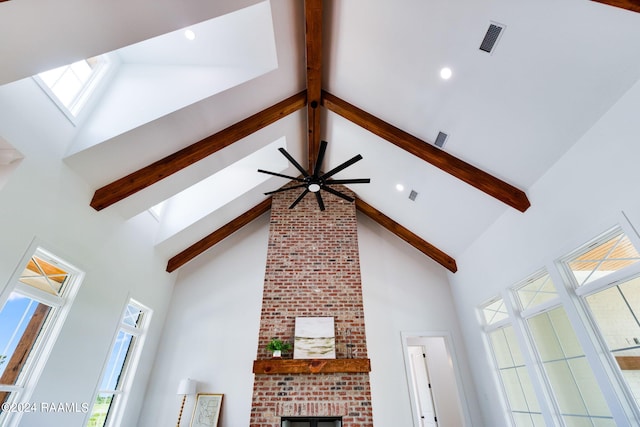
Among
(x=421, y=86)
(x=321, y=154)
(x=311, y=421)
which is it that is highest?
(x=421, y=86)

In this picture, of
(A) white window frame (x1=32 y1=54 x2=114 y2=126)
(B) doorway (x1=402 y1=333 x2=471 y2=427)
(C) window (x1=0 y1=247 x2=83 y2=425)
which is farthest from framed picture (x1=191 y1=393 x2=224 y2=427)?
(A) white window frame (x1=32 y1=54 x2=114 y2=126)

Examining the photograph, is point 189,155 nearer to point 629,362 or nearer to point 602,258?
point 602,258

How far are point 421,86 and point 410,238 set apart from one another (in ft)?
10.9

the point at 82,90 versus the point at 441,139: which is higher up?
the point at 82,90

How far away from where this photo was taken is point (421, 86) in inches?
143

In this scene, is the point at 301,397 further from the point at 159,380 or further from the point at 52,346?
the point at 52,346

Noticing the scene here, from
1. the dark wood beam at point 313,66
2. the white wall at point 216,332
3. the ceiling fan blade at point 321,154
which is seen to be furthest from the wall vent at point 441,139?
the white wall at point 216,332

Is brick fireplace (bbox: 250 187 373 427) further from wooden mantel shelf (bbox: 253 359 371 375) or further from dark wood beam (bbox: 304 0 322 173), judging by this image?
dark wood beam (bbox: 304 0 322 173)

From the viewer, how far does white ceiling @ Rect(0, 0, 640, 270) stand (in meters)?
2.52

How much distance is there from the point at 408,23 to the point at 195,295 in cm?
580

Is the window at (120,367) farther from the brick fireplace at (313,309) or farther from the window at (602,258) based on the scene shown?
the window at (602,258)

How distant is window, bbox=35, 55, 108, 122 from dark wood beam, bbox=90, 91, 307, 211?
0.90 m

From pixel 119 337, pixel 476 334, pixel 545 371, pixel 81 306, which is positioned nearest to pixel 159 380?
pixel 119 337

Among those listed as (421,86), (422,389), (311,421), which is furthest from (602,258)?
(422,389)
